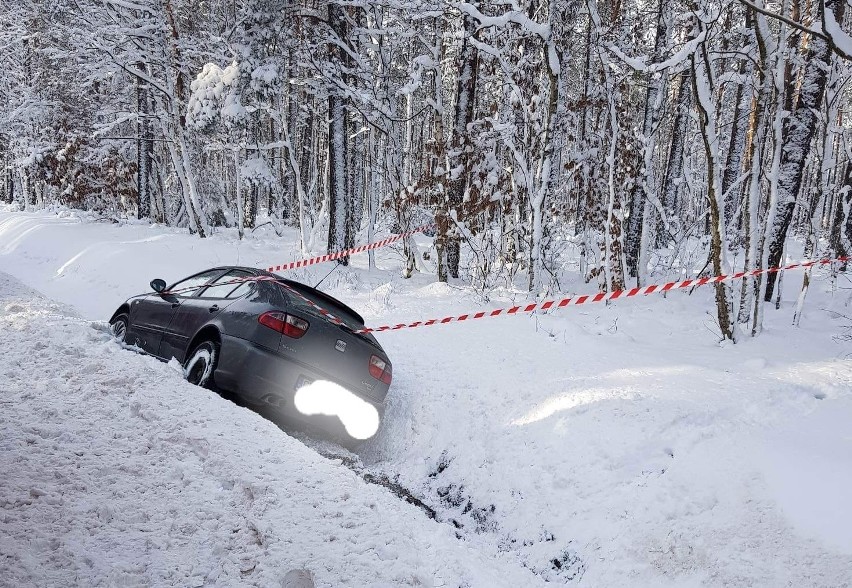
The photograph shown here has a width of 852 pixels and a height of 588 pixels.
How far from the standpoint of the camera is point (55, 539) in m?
2.36

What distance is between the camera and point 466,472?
4641 mm

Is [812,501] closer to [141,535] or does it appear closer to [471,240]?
[141,535]

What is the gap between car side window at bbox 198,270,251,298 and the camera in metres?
5.49

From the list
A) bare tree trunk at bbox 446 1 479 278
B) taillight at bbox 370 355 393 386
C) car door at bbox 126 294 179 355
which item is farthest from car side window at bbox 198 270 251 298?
bare tree trunk at bbox 446 1 479 278

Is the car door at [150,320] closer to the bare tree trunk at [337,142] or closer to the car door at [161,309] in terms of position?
the car door at [161,309]

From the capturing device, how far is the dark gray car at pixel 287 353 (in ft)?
15.4

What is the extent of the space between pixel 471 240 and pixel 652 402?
6.56 metres

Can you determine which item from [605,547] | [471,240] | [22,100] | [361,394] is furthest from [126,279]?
[22,100]

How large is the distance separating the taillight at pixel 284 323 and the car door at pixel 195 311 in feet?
2.25

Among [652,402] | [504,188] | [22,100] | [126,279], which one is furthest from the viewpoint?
[22,100]

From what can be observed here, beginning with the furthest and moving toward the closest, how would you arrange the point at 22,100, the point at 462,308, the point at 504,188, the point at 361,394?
the point at 22,100, the point at 504,188, the point at 462,308, the point at 361,394

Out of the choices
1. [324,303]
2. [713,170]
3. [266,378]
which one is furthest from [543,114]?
[266,378]

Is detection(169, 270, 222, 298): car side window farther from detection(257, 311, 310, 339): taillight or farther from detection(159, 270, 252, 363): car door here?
detection(257, 311, 310, 339): taillight

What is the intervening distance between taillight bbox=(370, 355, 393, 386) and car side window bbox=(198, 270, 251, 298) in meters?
1.59
